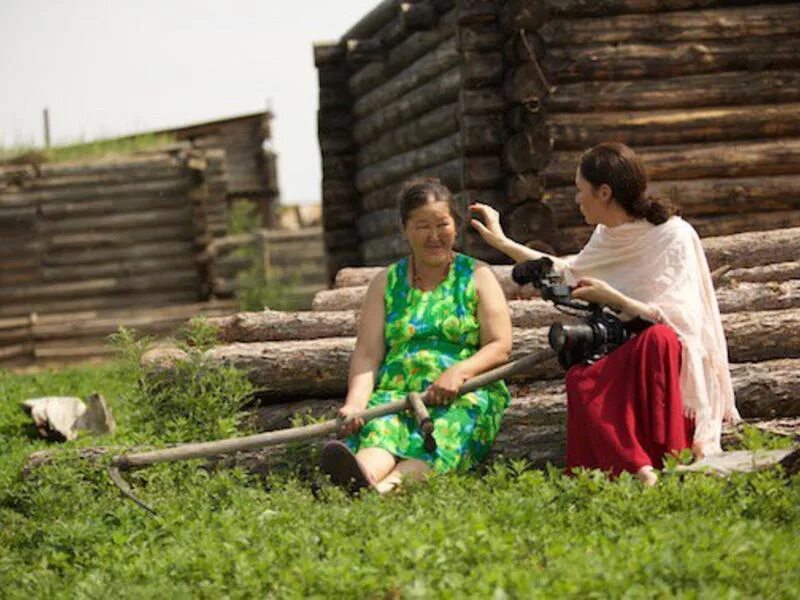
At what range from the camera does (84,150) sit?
21859mm

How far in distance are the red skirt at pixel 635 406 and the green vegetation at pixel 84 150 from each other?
1628cm

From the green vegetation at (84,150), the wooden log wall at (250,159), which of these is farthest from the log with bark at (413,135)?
the wooden log wall at (250,159)

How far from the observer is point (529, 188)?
1071cm

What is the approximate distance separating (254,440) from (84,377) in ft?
26.6

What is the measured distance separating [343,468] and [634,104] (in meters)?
5.71

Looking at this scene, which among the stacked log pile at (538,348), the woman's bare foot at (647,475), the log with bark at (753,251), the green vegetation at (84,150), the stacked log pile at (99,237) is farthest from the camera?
the green vegetation at (84,150)

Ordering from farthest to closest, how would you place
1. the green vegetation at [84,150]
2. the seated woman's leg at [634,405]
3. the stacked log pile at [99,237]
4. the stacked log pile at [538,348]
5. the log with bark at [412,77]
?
the green vegetation at [84,150], the stacked log pile at [99,237], the log with bark at [412,77], the stacked log pile at [538,348], the seated woman's leg at [634,405]

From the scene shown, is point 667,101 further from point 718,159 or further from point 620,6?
point 620,6

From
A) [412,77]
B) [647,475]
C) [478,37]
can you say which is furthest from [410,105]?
[647,475]

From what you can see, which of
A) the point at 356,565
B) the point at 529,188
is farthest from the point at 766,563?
the point at 529,188

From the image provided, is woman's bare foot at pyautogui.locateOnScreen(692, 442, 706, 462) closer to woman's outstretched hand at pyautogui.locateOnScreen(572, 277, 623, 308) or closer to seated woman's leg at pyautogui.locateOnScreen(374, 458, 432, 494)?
woman's outstretched hand at pyautogui.locateOnScreen(572, 277, 623, 308)

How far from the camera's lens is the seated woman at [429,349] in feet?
20.7

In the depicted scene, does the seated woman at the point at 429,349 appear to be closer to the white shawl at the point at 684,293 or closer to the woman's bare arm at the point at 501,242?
the woman's bare arm at the point at 501,242

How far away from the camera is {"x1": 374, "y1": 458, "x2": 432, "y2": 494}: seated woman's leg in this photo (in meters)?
6.02
